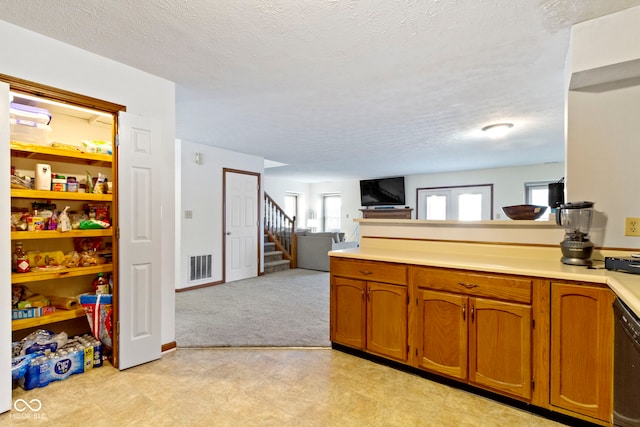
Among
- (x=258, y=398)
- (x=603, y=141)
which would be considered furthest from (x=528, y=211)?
(x=258, y=398)

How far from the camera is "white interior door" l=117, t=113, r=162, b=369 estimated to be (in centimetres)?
247

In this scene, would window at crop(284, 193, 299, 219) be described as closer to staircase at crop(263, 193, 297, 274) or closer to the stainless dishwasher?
staircase at crop(263, 193, 297, 274)

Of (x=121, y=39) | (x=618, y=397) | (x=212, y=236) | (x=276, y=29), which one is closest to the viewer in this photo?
(x=618, y=397)

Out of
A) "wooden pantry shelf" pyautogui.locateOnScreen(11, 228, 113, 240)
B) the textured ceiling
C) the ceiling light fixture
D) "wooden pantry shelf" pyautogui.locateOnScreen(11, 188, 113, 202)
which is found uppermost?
the textured ceiling

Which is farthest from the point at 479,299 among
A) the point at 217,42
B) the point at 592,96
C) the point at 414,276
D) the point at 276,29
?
the point at 217,42

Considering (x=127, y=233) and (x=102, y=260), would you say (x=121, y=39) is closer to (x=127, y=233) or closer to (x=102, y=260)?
(x=127, y=233)

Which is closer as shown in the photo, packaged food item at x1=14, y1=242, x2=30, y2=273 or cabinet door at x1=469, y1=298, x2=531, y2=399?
cabinet door at x1=469, y1=298, x2=531, y2=399

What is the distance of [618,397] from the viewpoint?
→ 1535mm

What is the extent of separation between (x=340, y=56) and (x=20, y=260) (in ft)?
8.97

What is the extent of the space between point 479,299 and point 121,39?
292 centimetres

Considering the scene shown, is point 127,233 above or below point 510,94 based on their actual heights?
below

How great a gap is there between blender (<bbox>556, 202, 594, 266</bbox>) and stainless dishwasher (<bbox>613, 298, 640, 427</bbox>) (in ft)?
1.56

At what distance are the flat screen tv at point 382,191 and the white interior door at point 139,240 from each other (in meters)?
7.22

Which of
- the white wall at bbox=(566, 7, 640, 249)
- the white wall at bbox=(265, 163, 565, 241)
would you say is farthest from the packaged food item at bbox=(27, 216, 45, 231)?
the white wall at bbox=(265, 163, 565, 241)
